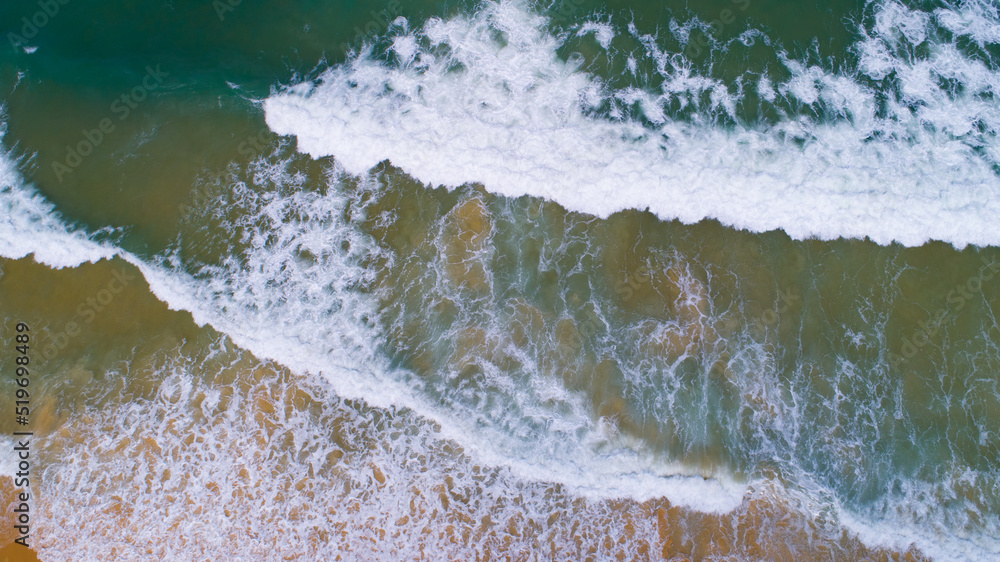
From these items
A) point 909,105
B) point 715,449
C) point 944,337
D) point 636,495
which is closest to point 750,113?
point 909,105

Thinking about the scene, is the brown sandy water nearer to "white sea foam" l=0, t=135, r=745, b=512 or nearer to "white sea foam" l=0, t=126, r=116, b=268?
"white sea foam" l=0, t=135, r=745, b=512

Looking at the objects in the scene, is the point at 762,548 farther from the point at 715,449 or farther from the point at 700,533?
the point at 715,449

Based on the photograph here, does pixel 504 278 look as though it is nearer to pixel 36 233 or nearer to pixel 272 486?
pixel 272 486

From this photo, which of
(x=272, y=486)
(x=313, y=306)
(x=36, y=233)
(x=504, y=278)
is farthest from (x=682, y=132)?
(x=36, y=233)

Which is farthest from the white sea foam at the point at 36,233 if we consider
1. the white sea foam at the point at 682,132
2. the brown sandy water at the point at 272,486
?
the white sea foam at the point at 682,132

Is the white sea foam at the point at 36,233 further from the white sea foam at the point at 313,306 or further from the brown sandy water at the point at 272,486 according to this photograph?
the brown sandy water at the point at 272,486

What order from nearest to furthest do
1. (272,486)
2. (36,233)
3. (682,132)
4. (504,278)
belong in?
(272,486)
(504,278)
(36,233)
(682,132)
